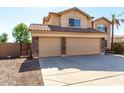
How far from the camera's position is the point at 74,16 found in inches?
956

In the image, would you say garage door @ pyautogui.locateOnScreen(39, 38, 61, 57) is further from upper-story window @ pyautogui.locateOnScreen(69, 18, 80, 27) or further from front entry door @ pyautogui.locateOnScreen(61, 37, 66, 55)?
upper-story window @ pyautogui.locateOnScreen(69, 18, 80, 27)

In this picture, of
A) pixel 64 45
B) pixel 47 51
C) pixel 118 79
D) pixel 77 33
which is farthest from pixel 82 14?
pixel 118 79

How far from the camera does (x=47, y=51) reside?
19297 millimetres

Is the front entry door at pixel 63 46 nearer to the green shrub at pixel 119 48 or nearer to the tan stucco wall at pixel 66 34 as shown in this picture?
the tan stucco wall at pixel 66 34

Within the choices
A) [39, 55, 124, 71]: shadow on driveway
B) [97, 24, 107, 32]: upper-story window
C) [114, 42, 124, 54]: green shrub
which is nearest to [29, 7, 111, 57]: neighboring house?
[39, 55, 124, 71]: shadow on driveway

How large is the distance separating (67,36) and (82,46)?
229 centimetres

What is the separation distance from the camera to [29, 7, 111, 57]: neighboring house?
1905cm

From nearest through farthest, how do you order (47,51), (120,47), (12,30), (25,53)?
(47,51)
(25,53)
(120,47)
(12,30)

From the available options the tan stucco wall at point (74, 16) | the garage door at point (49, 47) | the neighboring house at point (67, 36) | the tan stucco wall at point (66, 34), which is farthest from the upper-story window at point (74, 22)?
the garage door at point (49, 47)

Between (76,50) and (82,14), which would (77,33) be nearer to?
(76,50)

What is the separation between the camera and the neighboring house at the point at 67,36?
62.5 feet

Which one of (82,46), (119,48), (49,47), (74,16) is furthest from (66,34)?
(119,48)

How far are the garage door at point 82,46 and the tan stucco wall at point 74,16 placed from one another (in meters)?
3.46

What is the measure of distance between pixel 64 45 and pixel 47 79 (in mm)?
10958
